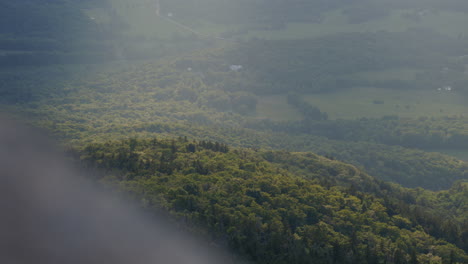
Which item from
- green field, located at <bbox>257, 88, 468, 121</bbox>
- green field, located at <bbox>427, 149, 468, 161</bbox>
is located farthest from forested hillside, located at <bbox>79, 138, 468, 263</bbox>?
green field, located at <bbox>257, 88, 468, 121</bbox>

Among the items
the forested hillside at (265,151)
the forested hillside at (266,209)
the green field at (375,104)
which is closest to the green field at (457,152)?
the forested hillside at (265,151)

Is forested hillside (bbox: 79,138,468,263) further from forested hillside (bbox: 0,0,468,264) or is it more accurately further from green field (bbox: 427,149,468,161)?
green field (bbox: 427,149,468,161)

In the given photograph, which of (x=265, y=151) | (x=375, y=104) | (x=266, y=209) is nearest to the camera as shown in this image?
(x=266, y=209)

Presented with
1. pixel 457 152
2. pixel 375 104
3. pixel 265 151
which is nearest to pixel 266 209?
pixel 265 151

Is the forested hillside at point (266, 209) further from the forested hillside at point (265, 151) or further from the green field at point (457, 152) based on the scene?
the green field at point (457, 152)

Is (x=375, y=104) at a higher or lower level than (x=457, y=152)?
higher

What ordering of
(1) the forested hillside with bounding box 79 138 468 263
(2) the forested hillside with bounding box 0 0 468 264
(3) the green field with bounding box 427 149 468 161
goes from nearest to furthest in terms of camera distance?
(1) the forested hillside with bounding box 79 138 468 263 < (2) the forested hillside with bounding box 0 0 468 264 < (3) the green field with bounding box 427 149 468 161

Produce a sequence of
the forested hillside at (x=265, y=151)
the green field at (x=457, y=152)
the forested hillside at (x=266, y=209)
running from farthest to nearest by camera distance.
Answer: the green field at (x=457, y=152) < the forested hillside at (x=265, y=151) < the forested hillside at (x=266, y=209)

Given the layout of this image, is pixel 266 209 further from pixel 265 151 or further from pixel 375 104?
pixel 375 104

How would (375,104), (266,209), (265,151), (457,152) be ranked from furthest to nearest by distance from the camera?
(375,104) → (457,152) → (265,151) → (266,209)

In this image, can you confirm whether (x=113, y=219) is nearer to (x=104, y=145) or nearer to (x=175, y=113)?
(x=104, y=145)

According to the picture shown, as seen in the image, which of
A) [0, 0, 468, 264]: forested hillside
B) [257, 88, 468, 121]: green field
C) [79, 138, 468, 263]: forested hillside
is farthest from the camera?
[257, 88, 468, 121]: green field

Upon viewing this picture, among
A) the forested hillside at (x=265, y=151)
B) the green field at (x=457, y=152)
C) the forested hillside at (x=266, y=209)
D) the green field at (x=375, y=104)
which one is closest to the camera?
the forested hillside at (x=266, y=209)
